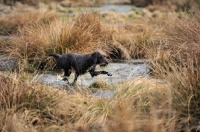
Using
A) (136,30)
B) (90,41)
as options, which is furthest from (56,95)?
(136,30)

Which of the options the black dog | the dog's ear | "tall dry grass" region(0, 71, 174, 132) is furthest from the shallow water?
"tall dry grass" region(0, 71, 174, 132)

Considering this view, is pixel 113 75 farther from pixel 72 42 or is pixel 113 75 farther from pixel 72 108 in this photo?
pixel 72 108

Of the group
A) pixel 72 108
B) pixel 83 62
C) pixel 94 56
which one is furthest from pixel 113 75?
pixel 72 108

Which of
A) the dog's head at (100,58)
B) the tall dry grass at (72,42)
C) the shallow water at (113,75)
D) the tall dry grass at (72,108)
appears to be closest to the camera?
the tall dry grass at (72,108)

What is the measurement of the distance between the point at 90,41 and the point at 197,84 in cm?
591

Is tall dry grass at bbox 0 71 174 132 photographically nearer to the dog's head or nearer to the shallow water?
the dog's head

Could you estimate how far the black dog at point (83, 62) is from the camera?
8.20 meters

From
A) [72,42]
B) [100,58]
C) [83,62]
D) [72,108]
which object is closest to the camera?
[72,108]

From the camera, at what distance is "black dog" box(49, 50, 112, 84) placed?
323 inches

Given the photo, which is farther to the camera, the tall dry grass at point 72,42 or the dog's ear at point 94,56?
the tall dry grass at point 72,42

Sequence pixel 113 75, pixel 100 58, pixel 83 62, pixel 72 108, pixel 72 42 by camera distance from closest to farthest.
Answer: pixel 72 108, pixel 100 58, pixel 83 62, pixel 113 75, pixel 72 42

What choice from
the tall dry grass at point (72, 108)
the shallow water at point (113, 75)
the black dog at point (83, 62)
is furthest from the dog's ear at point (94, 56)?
the tall dry grass at point (72, 108)

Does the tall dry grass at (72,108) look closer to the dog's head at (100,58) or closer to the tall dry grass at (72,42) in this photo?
the dog's head at (100,58)

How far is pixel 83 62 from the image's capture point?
8586mm
